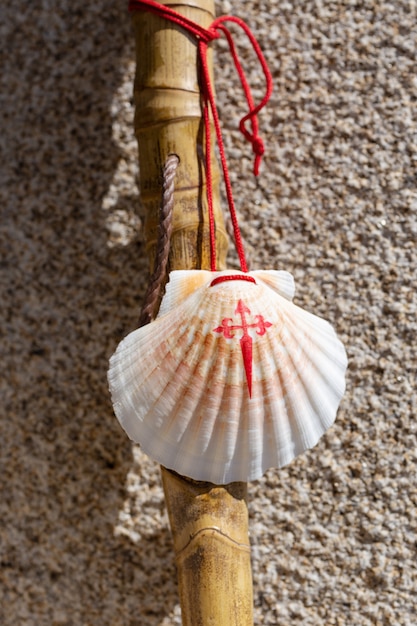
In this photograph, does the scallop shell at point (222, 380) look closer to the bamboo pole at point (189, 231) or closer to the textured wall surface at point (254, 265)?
the bamboo pole at point (189, 231)

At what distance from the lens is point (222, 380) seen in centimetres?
60

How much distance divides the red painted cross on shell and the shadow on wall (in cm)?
24

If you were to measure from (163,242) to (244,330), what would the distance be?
0.13 metres

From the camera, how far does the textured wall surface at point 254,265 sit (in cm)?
77

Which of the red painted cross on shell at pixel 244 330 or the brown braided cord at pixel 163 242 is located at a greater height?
the brown braided cord at pixel 163 242

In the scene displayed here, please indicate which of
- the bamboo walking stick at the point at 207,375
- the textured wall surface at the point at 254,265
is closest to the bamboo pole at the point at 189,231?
the bamboo walking stick at the point at 207,375

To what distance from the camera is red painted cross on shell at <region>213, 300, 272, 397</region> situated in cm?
59

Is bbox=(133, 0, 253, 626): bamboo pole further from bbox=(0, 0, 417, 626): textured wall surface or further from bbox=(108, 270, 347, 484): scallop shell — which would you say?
bbox=(0, 0, 417, 626): textured wall surface

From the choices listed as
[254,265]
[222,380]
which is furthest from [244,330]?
[254,265]

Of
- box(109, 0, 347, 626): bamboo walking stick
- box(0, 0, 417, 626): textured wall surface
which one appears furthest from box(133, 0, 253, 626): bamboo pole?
box(0, 0, 417, 626): textured wall surface

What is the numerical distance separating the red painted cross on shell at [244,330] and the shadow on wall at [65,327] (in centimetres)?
24

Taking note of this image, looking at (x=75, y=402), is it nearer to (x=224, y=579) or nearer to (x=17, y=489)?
(x=17, y=489)

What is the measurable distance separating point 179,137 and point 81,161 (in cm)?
22

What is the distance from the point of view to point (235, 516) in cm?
62
